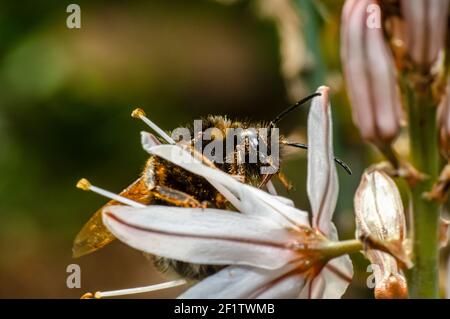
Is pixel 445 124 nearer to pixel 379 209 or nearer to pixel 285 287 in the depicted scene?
pixel 379 209

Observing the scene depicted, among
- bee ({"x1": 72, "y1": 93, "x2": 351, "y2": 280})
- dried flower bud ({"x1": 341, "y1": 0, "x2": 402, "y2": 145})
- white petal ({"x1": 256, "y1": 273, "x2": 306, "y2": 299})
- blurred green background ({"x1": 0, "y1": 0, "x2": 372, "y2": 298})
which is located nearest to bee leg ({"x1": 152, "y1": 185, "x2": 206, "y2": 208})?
bee ({"x1": 72, "y1": 93, "x2": 351, "y2": 280})

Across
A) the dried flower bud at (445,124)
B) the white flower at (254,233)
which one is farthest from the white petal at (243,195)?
the dried flower bud at (445,124)

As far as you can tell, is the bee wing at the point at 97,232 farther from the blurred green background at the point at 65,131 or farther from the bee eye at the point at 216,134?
the blurred green background at the point at 65,131

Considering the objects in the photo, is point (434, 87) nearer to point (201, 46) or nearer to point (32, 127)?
point (32, 127)

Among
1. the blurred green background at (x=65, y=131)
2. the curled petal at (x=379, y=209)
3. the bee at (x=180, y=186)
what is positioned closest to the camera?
the curled petal at (x=379, y=209)

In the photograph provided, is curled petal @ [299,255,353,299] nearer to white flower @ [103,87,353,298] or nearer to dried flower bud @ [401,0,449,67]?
white flower @ [103,87,353,298]
